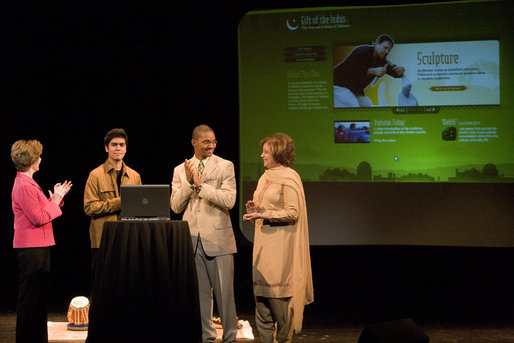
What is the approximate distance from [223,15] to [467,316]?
3711 millimetres

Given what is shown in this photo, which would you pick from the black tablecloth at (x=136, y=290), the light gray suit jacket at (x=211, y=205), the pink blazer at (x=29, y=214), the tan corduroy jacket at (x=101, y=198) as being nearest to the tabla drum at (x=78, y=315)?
the tan corduroy jacket at (x=101, y=198)

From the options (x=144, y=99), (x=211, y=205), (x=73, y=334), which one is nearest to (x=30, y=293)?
(x=73, y=334)

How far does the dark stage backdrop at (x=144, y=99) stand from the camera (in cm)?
643

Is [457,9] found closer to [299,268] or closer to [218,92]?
[218,92]

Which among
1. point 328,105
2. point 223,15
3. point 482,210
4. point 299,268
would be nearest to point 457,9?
point 328,105

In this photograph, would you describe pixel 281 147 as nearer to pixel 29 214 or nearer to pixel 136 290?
pixel 136 290

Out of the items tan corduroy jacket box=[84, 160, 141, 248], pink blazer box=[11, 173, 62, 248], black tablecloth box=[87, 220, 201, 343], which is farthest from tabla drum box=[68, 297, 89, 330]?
black tablecloth box=[87, 220, 201, 343]

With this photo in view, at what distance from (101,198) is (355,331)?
219 cm

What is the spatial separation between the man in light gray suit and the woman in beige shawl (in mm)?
202

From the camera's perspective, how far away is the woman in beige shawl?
4023 millimetres

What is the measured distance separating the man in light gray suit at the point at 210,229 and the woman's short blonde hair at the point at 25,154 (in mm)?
919

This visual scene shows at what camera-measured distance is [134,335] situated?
136 inches

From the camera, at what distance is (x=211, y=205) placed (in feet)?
13.7

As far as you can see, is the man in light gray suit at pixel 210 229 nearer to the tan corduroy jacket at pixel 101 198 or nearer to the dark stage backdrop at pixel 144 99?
the tan corduroy jacket at pixel 101 198
